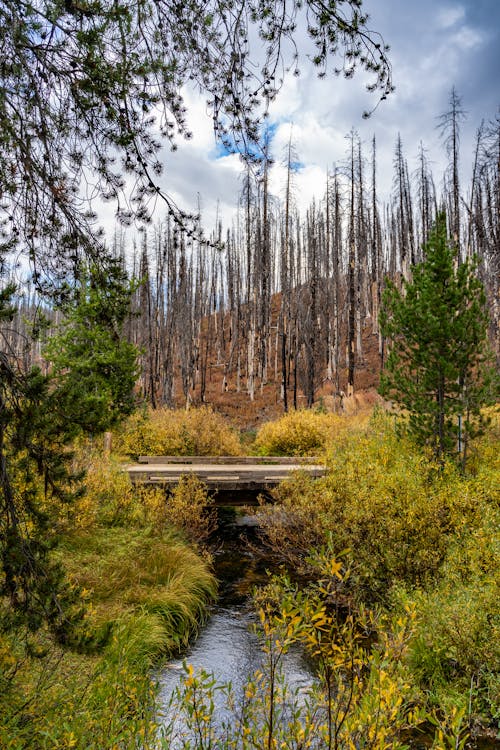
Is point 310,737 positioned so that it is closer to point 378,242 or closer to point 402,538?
point 402,538

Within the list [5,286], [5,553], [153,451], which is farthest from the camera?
[153,451]

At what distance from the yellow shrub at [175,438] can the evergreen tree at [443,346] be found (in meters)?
7.11

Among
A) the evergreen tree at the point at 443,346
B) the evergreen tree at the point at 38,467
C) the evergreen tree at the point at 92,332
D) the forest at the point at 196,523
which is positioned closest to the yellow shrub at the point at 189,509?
the forest at the point at 196,523

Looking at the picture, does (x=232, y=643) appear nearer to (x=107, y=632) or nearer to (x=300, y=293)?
(x=107, y=632)

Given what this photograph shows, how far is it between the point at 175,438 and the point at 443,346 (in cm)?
845

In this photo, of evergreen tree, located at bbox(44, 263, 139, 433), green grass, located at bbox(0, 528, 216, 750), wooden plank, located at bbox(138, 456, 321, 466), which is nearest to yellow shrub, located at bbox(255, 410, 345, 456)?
wooden plank, located at bbox(138, 456, 321, 466)

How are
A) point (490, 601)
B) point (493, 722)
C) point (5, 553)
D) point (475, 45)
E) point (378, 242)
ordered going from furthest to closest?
point (378, 242) < point (490, 601) < point (493, 722) < point (475, 45) < point (5, 553)

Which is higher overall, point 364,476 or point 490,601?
point 364,476

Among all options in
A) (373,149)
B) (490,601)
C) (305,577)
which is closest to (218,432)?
(305,577)

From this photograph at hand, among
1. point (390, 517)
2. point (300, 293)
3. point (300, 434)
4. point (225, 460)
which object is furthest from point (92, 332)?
point (300, 293)

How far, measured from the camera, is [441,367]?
821cm

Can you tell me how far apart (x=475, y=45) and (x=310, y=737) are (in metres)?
4.48

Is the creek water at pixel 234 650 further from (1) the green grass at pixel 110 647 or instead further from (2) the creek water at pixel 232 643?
(1) the green grass at pixel 110 647

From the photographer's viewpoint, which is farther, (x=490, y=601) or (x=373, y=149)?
(x=373, y=149)
